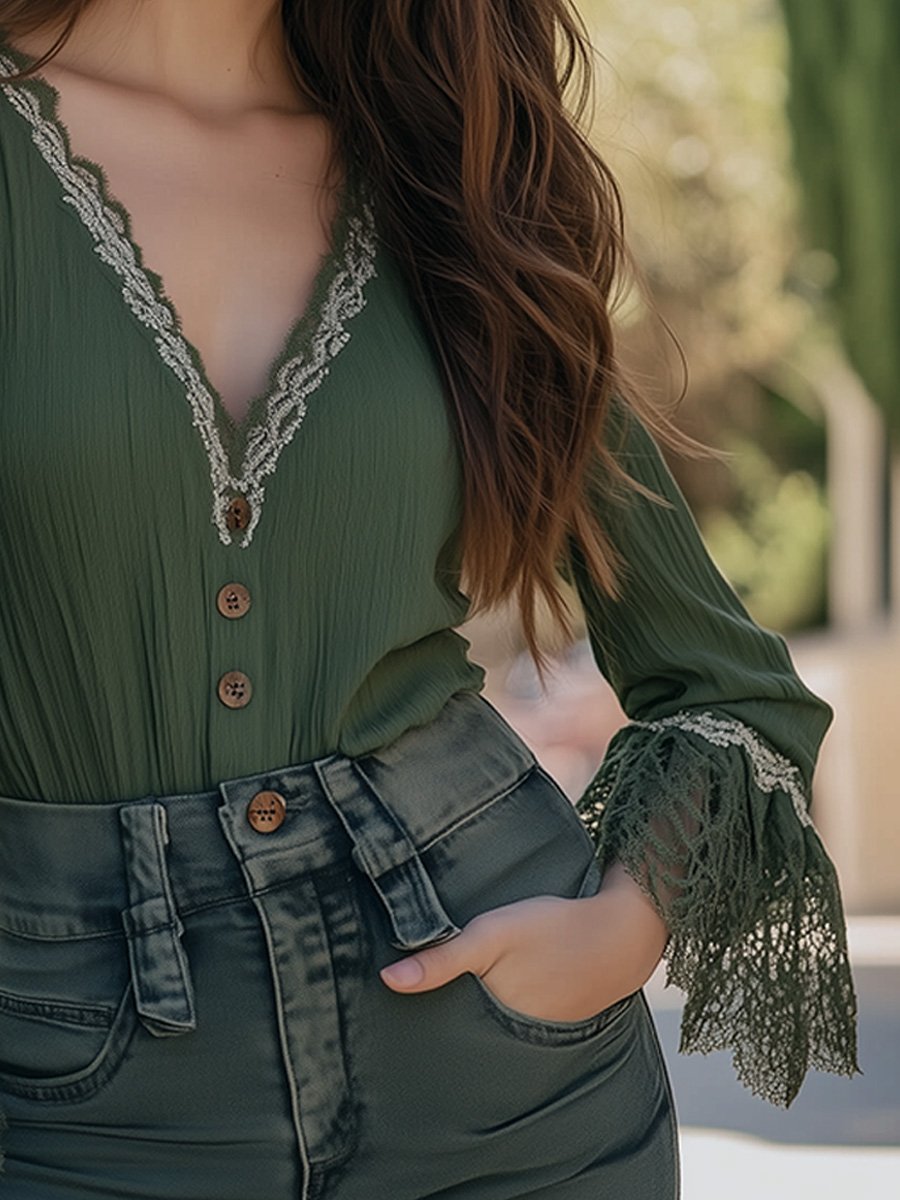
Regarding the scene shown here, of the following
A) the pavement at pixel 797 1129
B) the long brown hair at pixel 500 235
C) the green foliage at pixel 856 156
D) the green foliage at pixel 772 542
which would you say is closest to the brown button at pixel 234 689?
the long brown hair at pixel 500 235

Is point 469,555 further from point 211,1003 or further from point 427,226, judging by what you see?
point 211,1003

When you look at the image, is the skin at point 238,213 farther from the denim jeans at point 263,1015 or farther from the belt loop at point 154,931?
the belt loop at point 154,931

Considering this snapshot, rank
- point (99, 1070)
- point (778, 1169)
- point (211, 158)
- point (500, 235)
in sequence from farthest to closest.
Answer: point (778, 1169) < point (500, 235) < point (211, 158) < point (99, 1070)

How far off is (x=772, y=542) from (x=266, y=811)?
57.6 feet

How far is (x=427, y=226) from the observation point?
219cm

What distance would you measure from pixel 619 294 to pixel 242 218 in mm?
526

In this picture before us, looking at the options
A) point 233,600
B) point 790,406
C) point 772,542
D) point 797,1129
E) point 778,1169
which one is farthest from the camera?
point 790,406

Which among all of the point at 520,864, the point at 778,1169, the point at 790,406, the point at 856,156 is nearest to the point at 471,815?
the point at 520,864

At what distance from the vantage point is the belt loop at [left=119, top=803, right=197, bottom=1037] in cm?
173

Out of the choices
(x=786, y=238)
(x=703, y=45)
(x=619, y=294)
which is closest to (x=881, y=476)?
(x=786, y=238)

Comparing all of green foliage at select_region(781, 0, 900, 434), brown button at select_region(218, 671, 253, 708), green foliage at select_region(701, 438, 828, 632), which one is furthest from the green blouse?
green foliage at select_region(701, 438, 828, 632)

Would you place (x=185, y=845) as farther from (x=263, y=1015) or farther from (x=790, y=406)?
(x=790, y=406)

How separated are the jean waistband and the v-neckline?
234 mm

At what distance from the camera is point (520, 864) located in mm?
1994
